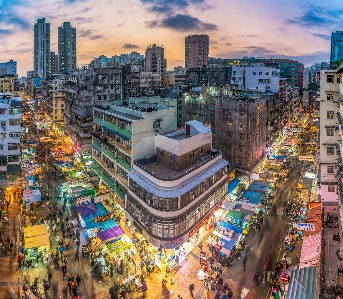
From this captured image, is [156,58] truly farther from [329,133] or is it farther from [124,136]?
[329,133]

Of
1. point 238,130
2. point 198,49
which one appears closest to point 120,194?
point 238,130

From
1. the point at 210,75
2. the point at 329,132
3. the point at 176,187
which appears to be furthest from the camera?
the point at 210,75

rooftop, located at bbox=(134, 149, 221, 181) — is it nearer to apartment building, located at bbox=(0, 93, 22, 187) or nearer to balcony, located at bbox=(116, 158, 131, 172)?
balcony, located at bbox=(116, 158, 131, 172)

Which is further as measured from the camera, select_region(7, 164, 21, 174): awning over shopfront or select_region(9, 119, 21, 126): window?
select_region(9, 119, 21, 126): window

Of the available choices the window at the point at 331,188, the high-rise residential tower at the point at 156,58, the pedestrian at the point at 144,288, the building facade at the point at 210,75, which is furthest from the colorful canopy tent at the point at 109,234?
the high-rise residential tower at the point at 156,58

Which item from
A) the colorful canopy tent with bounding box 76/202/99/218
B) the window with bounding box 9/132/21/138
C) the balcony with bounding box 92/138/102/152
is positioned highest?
the window with bounding box 9/132/21/138

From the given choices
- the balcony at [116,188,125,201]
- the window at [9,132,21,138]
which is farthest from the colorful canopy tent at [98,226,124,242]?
the window at [9,132,21,138]

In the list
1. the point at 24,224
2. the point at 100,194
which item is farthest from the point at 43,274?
the point at 100,194
